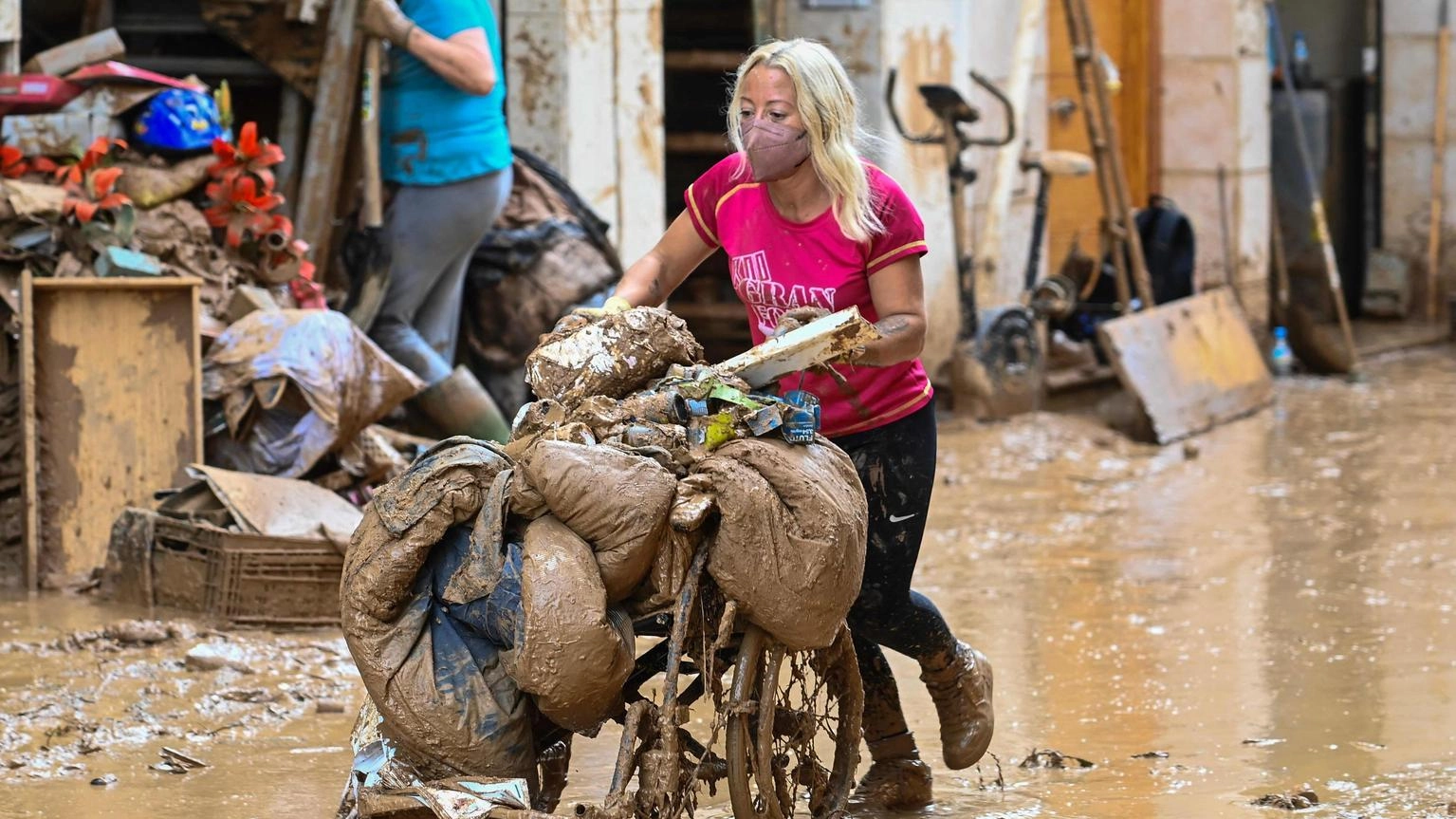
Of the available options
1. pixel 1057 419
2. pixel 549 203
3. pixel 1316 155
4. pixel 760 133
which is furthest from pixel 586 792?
pixel 1316 155

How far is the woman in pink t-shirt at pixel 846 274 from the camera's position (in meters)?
3.71

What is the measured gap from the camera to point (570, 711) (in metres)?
3.23

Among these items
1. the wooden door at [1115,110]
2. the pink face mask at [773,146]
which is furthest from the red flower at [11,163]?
the wooden door at [1115,110]

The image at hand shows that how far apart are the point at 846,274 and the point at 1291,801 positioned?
1.53 m

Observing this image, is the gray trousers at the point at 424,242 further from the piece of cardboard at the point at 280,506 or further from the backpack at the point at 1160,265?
the backpack at the point at 1160,265

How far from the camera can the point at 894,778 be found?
4223mm

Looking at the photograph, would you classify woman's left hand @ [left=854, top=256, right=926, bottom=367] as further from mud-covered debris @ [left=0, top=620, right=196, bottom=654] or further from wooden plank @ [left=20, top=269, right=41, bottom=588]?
wooden plank @ [left=20, top=269, right=41, bottom=588]

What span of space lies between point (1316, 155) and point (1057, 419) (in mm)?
4981

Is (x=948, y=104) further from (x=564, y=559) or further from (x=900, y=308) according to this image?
(x=564, y=559)

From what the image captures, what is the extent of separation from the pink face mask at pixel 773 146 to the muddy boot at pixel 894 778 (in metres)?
1.35

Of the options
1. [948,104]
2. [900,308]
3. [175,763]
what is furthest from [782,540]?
[948,104]

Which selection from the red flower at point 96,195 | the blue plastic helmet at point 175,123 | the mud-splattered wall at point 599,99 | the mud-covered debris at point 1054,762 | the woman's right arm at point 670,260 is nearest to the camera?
the woman's right arm at point 670,260

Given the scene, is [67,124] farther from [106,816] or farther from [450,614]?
[450,614]

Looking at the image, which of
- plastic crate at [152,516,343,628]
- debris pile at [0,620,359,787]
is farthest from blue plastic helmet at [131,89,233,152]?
debris pile at [0,620,359,787]
